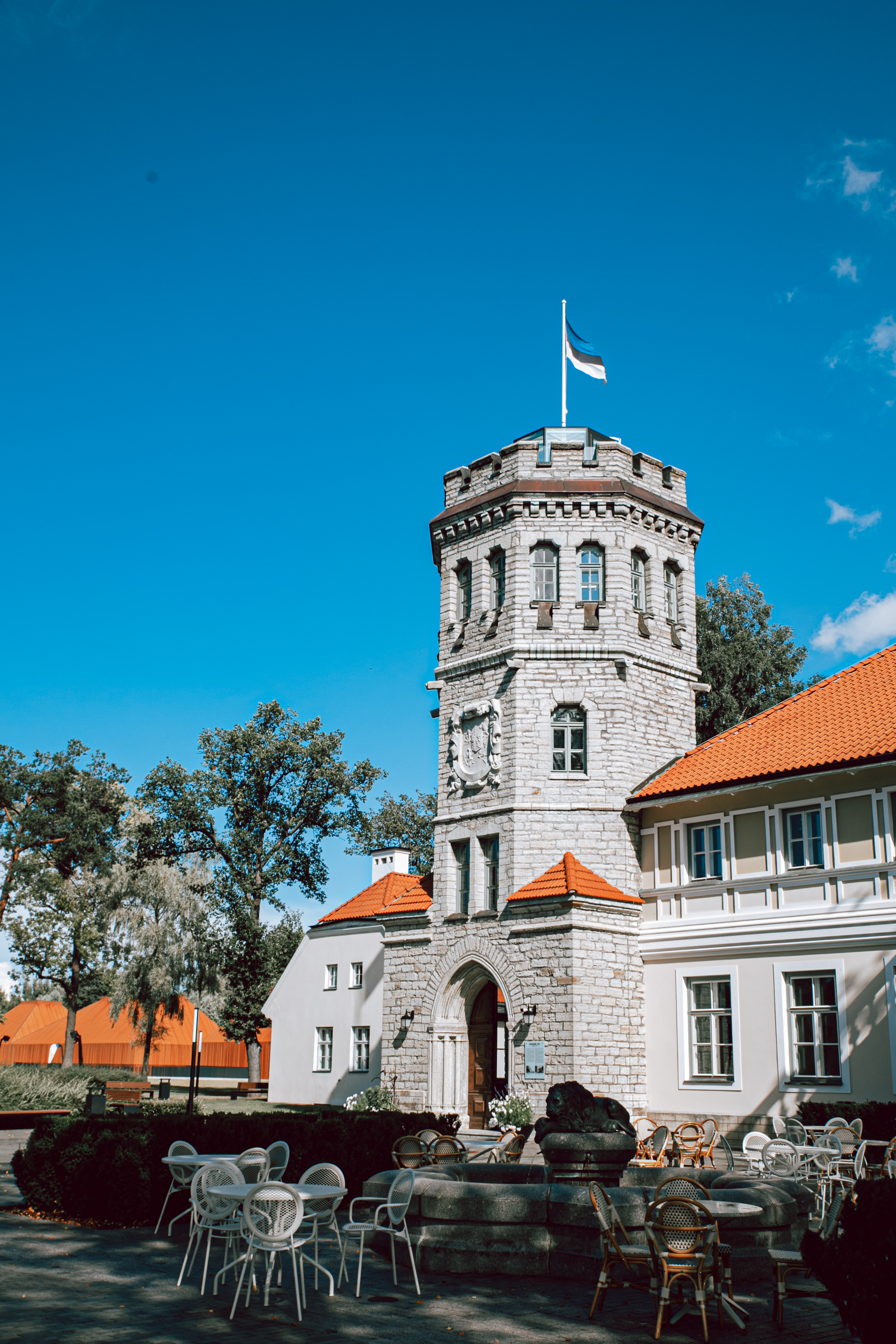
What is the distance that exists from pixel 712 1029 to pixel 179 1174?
1321 centimetres

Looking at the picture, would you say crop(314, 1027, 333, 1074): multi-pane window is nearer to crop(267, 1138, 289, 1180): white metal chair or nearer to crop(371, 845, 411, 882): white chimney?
crop(371, 845, 411, 882): white chimney

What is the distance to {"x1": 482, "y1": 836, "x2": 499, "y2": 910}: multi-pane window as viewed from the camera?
24.1m

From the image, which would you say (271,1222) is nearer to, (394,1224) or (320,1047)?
(394,1224)

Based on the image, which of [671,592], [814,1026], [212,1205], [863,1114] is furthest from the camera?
[671,592]

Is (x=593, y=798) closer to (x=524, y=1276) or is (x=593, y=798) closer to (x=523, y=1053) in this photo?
(x=523, y=1053)

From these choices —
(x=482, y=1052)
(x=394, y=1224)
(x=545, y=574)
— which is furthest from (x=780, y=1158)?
(x=545, y=574)

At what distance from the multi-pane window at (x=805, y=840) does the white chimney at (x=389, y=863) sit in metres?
17.0

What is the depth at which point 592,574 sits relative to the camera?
25484 millimetres

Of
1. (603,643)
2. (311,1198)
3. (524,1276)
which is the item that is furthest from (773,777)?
(311,1198)

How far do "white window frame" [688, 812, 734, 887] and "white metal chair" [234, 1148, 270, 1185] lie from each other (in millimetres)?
13161

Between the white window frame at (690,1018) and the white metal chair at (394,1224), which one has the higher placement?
the white window frame at (690,1018)

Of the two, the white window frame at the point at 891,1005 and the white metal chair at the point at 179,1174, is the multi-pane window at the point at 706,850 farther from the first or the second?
the white metal chair at the point at 179,1174

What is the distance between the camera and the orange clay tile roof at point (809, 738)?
20219 millimetres

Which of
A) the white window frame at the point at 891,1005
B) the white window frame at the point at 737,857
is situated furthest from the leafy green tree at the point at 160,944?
the white window frame at the point at 891,1005
